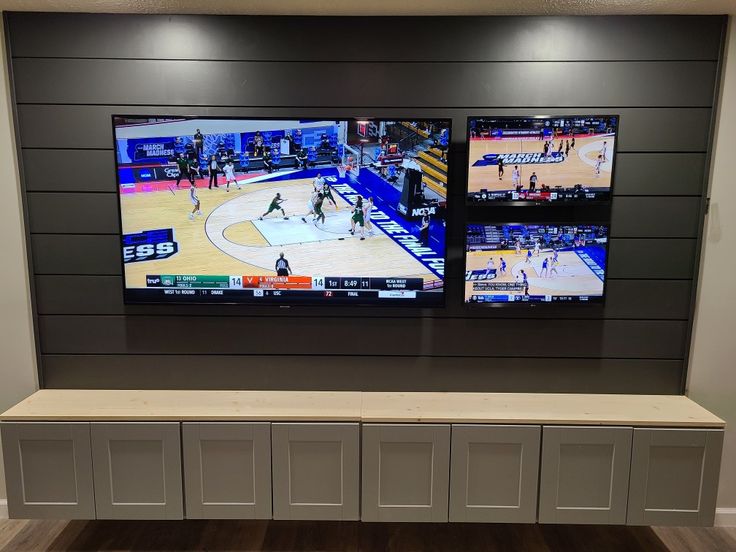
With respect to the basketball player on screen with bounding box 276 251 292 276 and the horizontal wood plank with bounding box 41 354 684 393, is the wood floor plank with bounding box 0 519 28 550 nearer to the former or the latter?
the horizontal wood plank with bounding box 41 354 684 393

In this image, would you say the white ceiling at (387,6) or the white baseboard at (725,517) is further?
the white baseboard at (725,517)

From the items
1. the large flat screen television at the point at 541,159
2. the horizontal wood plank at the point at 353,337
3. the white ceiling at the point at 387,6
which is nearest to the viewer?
the white ceiling at the point at 387,6

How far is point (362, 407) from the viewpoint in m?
2.42

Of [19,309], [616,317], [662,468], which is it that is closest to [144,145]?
[19,309]

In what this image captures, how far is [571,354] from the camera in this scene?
2.62 metres

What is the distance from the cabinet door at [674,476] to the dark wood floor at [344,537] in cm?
33

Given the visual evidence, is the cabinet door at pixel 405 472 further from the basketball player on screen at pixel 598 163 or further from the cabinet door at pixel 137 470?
the basketball player on screen at pixel 598 163

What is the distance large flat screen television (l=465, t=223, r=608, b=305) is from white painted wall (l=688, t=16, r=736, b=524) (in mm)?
583

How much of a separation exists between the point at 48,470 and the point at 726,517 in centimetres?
356

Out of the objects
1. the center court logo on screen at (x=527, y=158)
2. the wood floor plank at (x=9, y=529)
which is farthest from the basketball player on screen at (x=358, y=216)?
the wood floor plank at (x=9, y=529)

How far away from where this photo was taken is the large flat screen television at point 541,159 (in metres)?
2.36

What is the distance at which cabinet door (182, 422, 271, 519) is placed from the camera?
230 cm

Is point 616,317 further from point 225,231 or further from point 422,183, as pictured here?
point 225,231

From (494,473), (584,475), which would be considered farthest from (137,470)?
(584,475)
